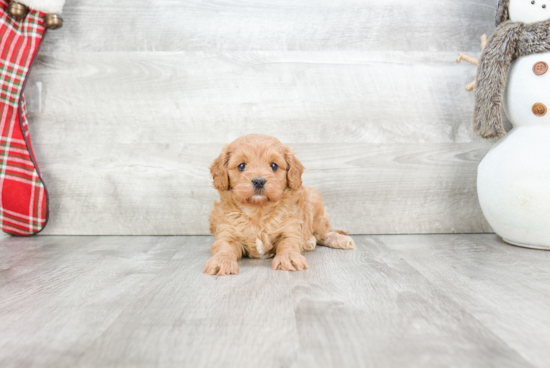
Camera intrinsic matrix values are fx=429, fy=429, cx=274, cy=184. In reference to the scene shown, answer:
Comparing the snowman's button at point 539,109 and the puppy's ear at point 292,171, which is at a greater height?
the snowman's button at point 539,109

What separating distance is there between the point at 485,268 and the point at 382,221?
0.76m

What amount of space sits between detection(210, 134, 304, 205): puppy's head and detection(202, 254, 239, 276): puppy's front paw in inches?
9.9

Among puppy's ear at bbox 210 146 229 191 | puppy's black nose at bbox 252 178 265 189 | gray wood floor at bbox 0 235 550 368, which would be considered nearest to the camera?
gray wood floor at bbox 0 235 550 368

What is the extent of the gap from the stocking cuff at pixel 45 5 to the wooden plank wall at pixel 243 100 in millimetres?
135

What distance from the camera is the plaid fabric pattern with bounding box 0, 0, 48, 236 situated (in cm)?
213

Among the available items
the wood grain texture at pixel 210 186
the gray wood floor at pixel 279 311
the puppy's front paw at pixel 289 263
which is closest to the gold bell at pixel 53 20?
the wood grain texture at pixel 210 186

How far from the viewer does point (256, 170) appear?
169 centimetres

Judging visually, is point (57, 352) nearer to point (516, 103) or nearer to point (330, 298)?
point (330, 298)

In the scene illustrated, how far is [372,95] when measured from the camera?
2.30 meters

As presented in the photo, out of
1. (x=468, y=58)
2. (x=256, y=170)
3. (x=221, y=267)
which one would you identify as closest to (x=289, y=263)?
(x=221, y=267)

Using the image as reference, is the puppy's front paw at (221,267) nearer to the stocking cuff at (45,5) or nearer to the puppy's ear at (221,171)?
the puppy's ear at (221,171)

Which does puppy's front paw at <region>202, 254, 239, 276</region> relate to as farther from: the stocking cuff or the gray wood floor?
the stocking cuff

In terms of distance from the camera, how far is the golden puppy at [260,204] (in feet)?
5.43

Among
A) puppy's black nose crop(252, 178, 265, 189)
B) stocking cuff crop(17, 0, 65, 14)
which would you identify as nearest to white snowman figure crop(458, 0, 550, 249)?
puppy's black nose crop(252, 178, 265, 189)
